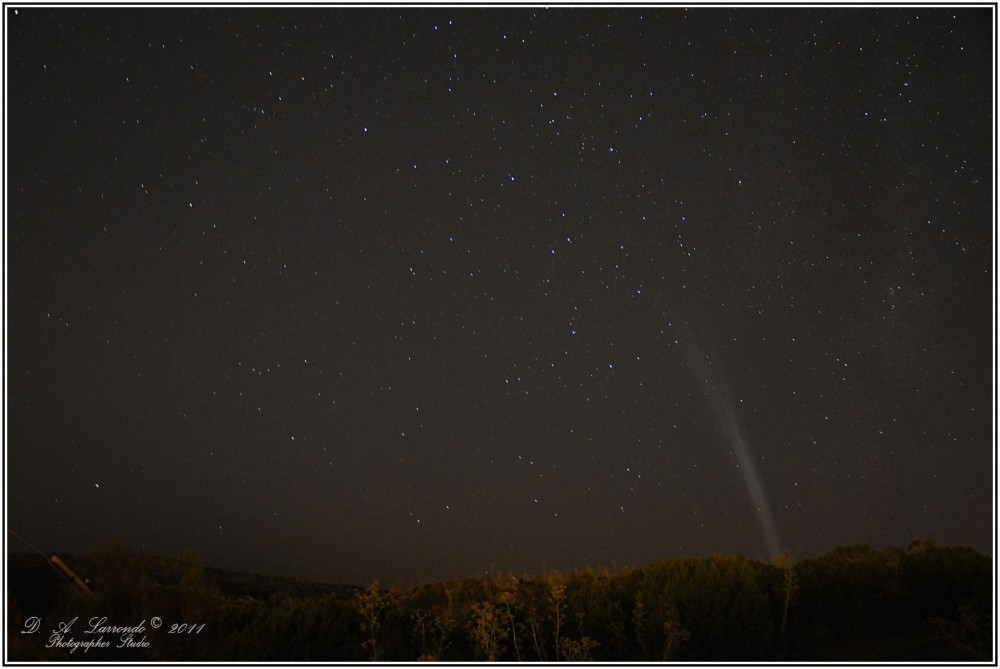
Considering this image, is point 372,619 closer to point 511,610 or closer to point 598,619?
point 511,610

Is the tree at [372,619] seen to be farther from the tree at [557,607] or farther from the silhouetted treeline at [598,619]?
the tree at [557,607]

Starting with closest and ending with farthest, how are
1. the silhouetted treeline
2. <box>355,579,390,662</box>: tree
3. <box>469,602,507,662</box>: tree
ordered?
<box>469,602,507,662</box>: tree, the silhouetted treeline, <box>355,579,390,662</box>: tree

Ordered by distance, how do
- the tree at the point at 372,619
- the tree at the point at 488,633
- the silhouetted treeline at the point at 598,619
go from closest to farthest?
the tree at the point at 488,633, the silhouetted treeline at the point at 598,619, the tree at the point at 372,619

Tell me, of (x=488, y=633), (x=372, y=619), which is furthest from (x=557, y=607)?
(x=372, y=619)

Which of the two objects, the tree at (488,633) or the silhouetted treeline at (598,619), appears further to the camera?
the silhouetted treeline at (598,619)

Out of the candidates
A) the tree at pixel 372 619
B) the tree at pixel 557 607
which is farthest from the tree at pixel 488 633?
the tree at pixel 372 619

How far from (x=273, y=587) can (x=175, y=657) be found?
5.30 meters

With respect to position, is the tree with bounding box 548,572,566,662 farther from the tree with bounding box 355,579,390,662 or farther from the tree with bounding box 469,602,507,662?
the tree with bounding box 355,579,390,662

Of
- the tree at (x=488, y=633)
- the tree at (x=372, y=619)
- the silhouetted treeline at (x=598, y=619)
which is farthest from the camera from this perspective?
the tree at (x=372, y=619)

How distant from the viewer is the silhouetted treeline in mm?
6656

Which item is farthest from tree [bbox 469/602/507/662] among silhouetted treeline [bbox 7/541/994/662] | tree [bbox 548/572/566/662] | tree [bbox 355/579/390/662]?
tree [bbox 355/579/390/662]

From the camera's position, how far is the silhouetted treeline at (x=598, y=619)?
6656mm

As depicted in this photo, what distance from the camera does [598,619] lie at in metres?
7.12

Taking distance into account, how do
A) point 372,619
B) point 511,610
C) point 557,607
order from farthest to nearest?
point 511,610 → point 372,619 → point 557,607
